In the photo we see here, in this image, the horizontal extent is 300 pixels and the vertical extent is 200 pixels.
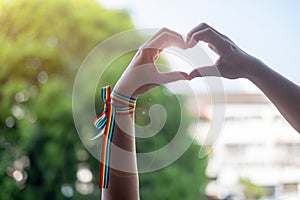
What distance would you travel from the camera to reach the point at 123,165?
2.30 feet

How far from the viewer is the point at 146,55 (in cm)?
68

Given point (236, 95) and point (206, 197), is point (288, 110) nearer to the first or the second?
point (236, 95)

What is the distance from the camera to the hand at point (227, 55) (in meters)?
0.61

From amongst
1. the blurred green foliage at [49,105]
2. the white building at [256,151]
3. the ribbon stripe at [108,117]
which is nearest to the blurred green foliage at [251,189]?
the white building at [256,151]

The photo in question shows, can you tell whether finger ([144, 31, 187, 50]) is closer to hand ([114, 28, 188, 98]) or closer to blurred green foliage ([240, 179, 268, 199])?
hand ([114, 28, 188, 98])

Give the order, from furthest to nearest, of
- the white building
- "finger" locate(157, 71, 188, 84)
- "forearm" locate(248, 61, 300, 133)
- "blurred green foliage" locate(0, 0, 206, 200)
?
"blurred green foliage" locate(0, 0, 206, 200) → the white building → "finger" locate(157, 71, 188, 84) → "forearm" locate(248, 61, 300, 133)

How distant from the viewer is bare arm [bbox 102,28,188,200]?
68cm

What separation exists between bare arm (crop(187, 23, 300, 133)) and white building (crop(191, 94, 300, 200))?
1.78ft

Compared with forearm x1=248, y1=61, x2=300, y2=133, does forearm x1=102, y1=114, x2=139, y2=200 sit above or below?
below

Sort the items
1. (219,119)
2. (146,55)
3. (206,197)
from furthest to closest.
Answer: (206,197)
(219,119)
(146,55)

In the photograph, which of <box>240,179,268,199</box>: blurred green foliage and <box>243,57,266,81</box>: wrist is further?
<box>240,179,268,199</box>: blurred green foliage

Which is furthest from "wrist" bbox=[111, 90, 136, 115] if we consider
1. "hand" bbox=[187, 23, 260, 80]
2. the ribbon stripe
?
"hand" bbox=[187, 23, 260, 80]

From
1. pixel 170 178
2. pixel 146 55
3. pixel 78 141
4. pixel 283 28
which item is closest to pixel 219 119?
pixel 146 55

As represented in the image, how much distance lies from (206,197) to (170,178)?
11 centimetres
